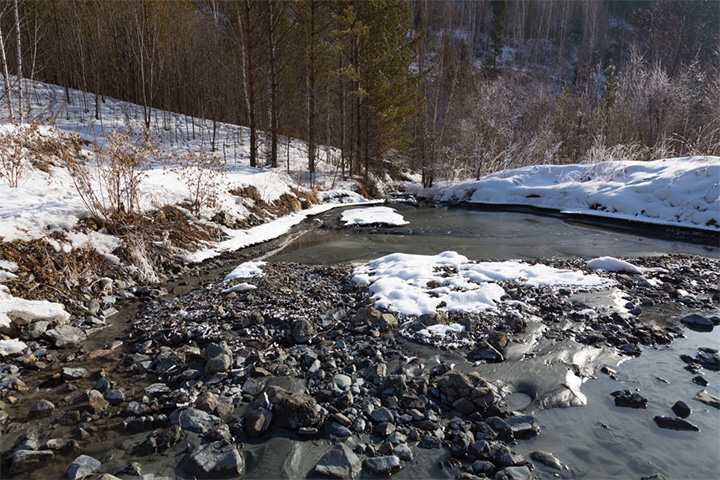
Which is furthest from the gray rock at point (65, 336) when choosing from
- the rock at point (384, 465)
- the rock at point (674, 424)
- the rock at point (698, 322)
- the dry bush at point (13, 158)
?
the rock at point (698, 322)

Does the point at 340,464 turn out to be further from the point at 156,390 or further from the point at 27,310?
the point at 27,310

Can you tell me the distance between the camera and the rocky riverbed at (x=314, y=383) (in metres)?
2.47

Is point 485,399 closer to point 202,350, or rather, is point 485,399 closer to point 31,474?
point 202,350

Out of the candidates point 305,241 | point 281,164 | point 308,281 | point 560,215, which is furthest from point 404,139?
point 308,281

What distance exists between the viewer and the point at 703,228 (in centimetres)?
1065

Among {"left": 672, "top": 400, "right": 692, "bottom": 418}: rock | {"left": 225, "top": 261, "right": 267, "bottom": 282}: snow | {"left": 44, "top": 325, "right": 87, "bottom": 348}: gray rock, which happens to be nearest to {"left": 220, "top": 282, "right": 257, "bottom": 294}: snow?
{"left": 225, "top": 261, "right": 267, "bottom": 282}: snow

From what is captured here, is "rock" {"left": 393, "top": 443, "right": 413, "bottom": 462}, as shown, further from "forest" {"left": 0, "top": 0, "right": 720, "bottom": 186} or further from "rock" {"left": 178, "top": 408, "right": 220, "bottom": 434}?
"forest" {"left": 0, "top": 0, "right": 720, "bottom": 186}

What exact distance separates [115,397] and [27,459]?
71 centimetres

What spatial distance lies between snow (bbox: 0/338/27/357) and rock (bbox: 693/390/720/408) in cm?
624

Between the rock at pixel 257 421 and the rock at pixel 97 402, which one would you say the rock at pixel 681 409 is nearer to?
the rock at pixel 257 421

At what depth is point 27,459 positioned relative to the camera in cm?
239

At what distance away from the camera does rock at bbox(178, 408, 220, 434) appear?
2.72m

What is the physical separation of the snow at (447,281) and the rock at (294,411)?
2.09 meters

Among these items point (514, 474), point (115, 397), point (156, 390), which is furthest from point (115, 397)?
point (514, 474)
